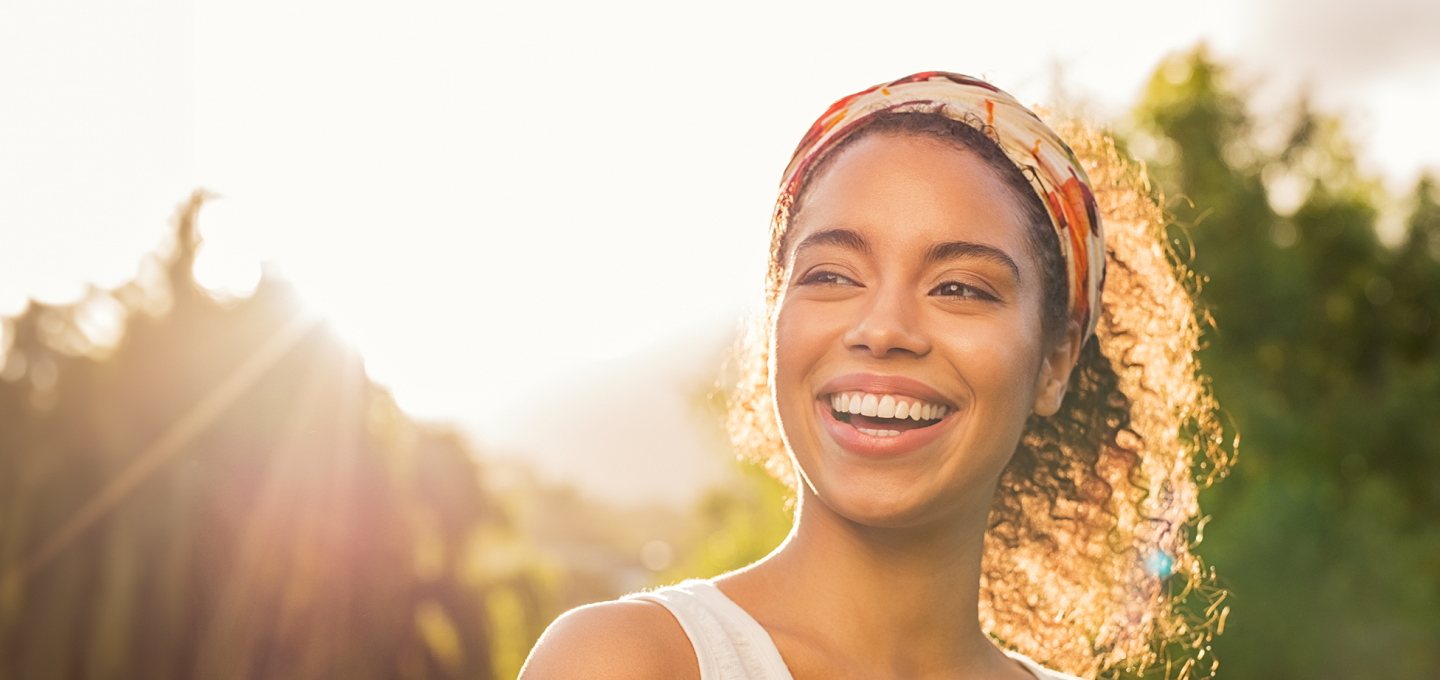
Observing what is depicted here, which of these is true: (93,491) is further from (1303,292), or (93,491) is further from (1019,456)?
(1303,292)

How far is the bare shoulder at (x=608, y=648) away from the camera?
5.60ft

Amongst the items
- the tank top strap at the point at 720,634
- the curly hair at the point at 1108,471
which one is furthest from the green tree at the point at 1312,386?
the tank top strap at the point at 720,634

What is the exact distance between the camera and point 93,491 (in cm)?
938

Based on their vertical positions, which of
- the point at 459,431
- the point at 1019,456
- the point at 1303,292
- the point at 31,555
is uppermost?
the point at 1303,292

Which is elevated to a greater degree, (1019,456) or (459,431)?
(459,431)

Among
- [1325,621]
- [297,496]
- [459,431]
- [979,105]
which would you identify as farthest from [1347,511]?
[979,105]

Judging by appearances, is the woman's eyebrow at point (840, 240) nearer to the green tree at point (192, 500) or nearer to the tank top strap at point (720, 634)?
the tank top strap at point (720, 634)

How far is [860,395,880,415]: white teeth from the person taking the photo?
2.05 metres

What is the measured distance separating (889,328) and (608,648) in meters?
0.71

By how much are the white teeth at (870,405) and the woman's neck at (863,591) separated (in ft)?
0.83

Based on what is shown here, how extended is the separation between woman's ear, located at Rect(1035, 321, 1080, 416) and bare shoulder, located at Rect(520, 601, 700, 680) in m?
0.95

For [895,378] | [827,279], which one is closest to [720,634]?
[895,378]

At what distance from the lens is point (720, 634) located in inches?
76.7

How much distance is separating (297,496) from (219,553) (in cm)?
82
